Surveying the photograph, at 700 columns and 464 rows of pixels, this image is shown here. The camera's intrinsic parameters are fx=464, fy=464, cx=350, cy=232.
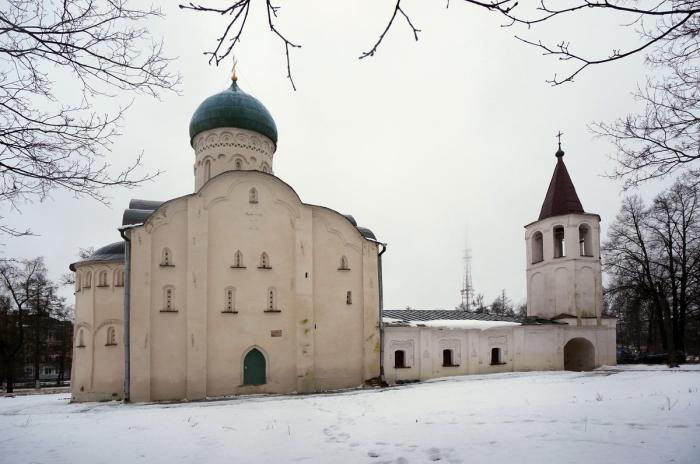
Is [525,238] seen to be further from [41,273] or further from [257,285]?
[41,273]

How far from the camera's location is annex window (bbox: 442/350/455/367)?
20.5 m

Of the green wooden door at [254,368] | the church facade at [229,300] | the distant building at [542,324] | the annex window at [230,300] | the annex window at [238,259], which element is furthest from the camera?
the distant building at [542,324]

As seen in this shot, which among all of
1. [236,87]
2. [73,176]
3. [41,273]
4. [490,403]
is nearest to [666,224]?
[490,403]

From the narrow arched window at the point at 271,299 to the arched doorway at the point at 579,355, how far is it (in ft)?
52.9

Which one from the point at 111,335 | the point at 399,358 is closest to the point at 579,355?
the point at 399,358

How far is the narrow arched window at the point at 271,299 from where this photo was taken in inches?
661

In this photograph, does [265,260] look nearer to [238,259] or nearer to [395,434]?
[238,259]

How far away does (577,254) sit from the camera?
2333 centimetres

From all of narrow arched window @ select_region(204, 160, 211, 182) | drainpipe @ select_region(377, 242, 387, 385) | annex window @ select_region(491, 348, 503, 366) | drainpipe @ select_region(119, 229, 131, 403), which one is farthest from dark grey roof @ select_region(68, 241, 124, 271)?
annex window @ select_region(491, 348, 503, 366)

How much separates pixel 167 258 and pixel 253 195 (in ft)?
12.3

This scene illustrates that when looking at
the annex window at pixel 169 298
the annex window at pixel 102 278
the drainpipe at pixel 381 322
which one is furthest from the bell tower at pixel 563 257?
the annex window at pixel 102 278

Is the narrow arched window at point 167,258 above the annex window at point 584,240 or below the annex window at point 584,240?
below

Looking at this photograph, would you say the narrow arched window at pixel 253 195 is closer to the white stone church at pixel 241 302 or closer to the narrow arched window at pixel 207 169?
the white stone church at pixel 241 302

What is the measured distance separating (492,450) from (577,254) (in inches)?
801
